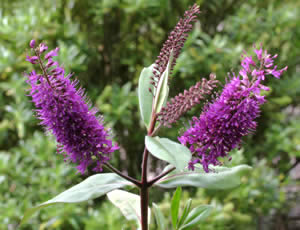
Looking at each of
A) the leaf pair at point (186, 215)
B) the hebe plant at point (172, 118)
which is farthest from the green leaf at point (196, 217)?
the hebe plant at point (172, 118)

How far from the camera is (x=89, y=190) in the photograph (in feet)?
2.00

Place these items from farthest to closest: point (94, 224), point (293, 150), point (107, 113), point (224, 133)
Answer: point (293, 150) < point (107, 113) < point (94, 224) < point (224, 133)

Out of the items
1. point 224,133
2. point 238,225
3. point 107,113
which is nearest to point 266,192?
point 238,225

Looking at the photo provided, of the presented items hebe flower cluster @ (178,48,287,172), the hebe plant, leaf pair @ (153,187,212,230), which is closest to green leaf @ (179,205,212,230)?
leaf pair @ (153,187,212,230)

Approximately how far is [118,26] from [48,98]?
2.40 metres

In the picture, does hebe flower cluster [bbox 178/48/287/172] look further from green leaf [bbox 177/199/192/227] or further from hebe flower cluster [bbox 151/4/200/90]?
green leaf [bbox 177/199/192/227]

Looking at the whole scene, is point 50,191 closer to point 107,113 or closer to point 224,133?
point 107,113

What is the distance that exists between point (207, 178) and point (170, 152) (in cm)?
17

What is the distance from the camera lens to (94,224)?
7.06 ft

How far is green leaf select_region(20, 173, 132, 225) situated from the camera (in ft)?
1.90

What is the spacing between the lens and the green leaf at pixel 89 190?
58cm

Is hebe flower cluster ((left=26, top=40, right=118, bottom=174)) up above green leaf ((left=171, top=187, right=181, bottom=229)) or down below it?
above

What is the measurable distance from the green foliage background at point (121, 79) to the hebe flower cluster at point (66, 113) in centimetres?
151

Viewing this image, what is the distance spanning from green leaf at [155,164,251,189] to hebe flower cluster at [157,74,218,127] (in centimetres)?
15
